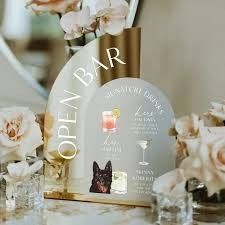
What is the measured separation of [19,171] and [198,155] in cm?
39

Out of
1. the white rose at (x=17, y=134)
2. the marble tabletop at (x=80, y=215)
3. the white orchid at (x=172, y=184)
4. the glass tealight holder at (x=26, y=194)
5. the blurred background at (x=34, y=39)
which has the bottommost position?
the marble tabletop at (x=80, y=215)

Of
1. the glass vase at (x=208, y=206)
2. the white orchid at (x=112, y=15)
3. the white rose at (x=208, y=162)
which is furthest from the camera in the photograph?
the white orchid at (x=112, y=15)

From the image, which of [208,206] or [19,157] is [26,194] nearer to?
[19,157]

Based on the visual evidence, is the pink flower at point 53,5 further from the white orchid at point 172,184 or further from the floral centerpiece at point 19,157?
the white orchid at point 172,184

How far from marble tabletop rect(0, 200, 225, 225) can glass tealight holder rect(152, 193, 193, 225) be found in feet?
0.14

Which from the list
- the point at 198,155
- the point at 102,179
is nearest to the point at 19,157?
the point at 102,179

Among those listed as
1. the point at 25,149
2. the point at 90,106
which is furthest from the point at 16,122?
the point at 90,106

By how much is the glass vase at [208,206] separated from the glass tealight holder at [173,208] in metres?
0.05

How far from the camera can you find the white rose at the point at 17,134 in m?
1.05

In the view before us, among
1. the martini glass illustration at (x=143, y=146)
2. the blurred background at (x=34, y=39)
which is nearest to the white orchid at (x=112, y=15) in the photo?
the blurred background at (x=34, y=39)

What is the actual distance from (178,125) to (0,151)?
40 cm

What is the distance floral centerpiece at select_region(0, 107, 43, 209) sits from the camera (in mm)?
1028
